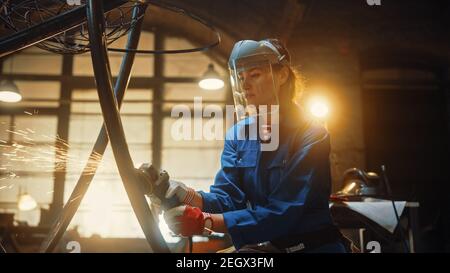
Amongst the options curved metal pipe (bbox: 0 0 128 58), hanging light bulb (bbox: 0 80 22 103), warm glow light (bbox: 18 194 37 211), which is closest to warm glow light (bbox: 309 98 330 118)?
hanging light bulb (bbox: 0 80 22 103)

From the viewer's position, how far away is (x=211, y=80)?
20.1 ft

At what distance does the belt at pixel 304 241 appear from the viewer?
137 cm

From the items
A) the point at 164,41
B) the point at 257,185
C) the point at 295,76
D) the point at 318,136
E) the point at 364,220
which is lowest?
the point at 364,220

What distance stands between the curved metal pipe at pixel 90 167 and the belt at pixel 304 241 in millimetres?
577

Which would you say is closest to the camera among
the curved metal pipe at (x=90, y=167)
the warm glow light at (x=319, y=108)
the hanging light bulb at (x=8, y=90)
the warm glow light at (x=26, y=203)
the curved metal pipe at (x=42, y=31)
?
→ the curved metal pipe at (x=42, y=31)

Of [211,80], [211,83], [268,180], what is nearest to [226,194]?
[268,180]

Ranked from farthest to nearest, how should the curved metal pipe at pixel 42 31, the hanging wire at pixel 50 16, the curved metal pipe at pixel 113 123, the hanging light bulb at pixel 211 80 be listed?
the hanging light bulb at pixel 211 80 < the hanging wire at pixel 50 16 < the curved metal pipe at pixel 42 31 < the curved metal pipe at pixel 113 123

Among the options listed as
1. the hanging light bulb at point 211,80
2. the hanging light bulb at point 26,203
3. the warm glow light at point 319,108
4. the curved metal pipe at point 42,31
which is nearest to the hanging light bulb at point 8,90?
the hanging light bulb at point 26,203

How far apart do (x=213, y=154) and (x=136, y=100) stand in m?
1.35

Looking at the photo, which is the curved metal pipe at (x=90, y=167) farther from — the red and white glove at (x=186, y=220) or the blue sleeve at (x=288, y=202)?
the blue sleeve at (x=288, y=202)

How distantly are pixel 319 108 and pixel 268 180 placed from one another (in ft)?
12.6
